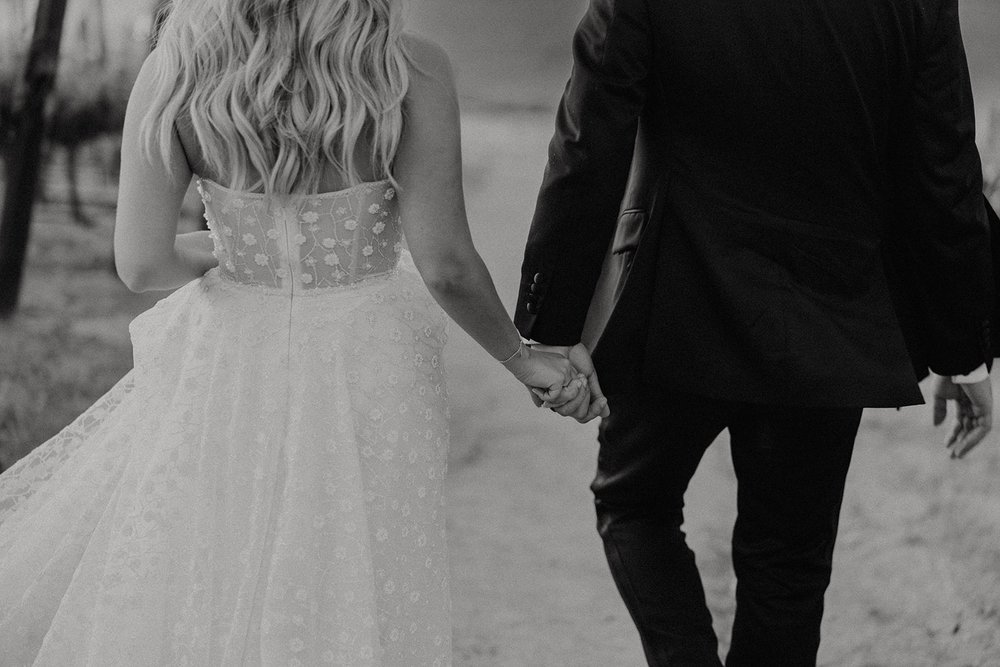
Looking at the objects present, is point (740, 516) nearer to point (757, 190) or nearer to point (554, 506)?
point (757, 190)

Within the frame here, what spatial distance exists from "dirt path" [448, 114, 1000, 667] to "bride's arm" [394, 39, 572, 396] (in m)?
1.02

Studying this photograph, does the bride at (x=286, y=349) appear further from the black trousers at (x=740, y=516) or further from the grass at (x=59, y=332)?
the grass at (x=59, y=332)

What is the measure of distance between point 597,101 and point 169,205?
0.60 metres

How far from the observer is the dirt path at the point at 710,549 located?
2248mm

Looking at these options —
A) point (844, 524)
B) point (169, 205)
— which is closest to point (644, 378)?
point (169, 205)

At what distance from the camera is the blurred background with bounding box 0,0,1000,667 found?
7.64 ft

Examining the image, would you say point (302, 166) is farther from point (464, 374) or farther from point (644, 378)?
point (464, 374)

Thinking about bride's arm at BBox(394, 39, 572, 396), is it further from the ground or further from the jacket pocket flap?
the ground

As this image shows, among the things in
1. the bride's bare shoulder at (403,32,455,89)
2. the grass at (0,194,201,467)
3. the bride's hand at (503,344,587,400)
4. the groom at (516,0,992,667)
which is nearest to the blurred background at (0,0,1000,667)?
the grass at (0,194,201,467)

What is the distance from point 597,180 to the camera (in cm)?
150

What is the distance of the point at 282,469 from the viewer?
4.76 ft

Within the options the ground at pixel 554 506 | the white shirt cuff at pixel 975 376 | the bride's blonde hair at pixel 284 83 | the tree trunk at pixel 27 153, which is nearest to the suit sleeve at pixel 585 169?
the bride's blonde hair at pixel 284 83

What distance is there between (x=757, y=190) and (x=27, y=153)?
7.01 feet

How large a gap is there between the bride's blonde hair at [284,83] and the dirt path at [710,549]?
1.23 metres
